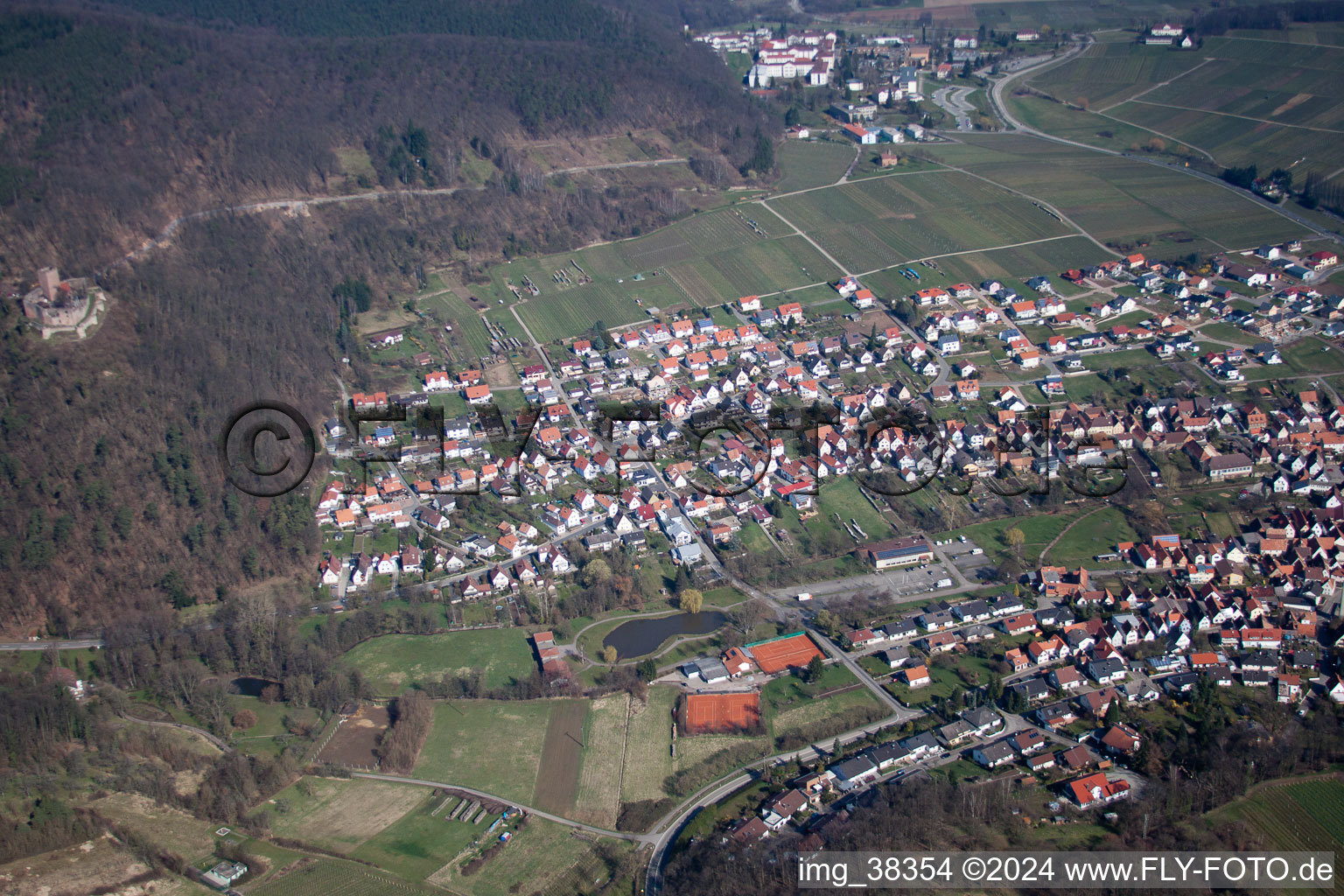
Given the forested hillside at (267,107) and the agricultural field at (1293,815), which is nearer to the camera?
the agricultural field at (1293,815)

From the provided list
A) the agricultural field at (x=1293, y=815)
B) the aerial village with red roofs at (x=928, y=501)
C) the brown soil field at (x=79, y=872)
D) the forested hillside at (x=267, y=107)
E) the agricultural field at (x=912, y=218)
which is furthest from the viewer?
the agricultural field at (x=912, y=218)

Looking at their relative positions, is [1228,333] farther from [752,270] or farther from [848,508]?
[752,270]

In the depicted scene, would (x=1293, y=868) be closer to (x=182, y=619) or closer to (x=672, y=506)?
(x=672, y=506)

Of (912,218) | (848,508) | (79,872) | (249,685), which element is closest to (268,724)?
(249,685)

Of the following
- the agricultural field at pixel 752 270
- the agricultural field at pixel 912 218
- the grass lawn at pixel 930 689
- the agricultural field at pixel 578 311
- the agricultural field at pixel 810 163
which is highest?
the agricultural field at pixel 810 163

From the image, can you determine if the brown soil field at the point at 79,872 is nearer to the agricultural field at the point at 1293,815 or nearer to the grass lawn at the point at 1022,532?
the agricultural field at the point at 1293,815

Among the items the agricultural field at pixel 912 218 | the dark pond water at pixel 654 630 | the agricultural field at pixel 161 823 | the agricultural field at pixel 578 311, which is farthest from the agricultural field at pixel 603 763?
the agricultural field at pixel 912 218

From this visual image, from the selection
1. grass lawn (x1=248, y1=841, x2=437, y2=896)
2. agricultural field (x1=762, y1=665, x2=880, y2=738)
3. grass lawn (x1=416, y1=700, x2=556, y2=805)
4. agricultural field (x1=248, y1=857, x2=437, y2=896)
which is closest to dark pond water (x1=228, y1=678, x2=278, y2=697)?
grass lawn (x1=416, y1=700, x2=556, y2=805)
